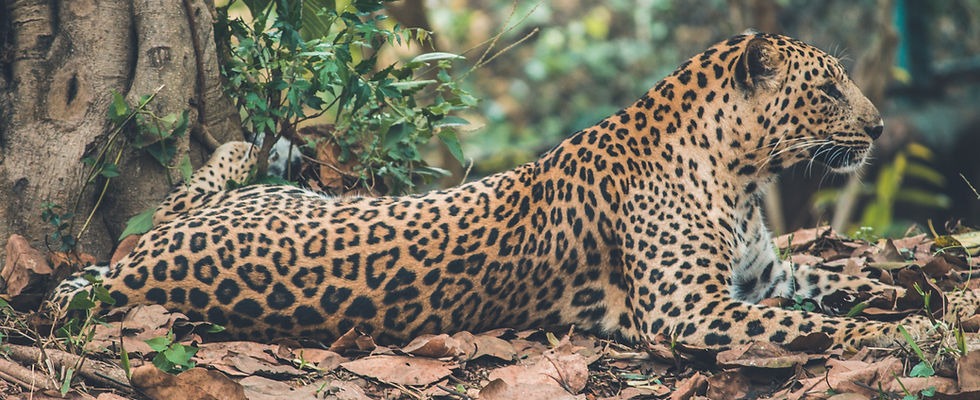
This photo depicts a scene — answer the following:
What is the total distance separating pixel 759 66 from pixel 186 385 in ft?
13.5

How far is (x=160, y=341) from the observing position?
5477 mm

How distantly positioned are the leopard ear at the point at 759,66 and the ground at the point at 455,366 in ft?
5.10

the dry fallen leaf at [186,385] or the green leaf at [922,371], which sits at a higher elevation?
the dry fallen leaf at [186,385]

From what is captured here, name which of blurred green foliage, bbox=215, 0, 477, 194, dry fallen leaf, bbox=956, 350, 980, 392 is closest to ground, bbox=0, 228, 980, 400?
dry fallen leaf, bbox=956, 350, 980, 392

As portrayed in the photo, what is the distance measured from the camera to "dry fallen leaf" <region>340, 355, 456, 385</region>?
600 cm

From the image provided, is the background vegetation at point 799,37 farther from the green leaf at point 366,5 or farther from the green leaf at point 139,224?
the green leaf at point 139,224

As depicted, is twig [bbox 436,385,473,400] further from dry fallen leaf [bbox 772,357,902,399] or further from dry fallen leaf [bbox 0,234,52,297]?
dry fallen leaf [bbox 0,234,52,297]

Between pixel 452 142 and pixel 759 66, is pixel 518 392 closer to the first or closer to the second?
pixel 452 142

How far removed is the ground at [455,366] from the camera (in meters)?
5.36

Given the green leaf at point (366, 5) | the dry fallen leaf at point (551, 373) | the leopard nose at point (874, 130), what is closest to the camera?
the dry fallen leaf at point (551, 373)

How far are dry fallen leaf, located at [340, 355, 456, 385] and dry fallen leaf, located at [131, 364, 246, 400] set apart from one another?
848 mm

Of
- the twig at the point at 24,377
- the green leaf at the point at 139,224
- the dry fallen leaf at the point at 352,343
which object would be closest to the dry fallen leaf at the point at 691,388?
the dry fallen leaf at the point at 352,343

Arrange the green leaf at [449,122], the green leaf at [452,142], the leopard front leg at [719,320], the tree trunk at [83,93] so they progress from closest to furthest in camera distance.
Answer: the leopard front leg at [719,320] < the tree trunk at [83,93] < the green leaf at [452,142] < the green leaf at [449,122]

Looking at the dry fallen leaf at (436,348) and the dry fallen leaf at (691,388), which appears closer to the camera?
the dry fallen leaf at (691,388)
